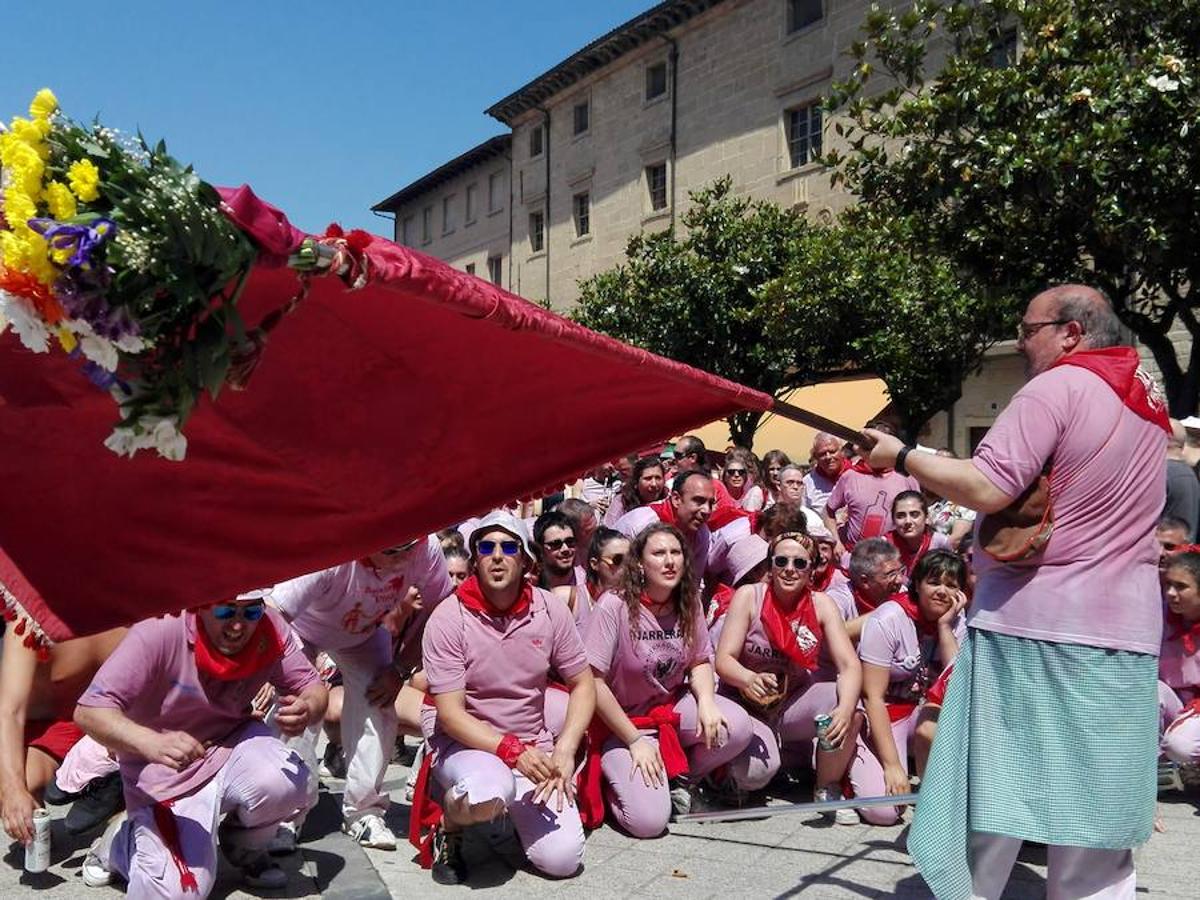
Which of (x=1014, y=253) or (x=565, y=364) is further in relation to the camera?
(x=1014, y=253)

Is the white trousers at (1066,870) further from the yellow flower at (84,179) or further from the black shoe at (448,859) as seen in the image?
the yellow flower at (84,179)

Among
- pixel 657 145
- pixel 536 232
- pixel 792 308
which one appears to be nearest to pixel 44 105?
pixel 792 308

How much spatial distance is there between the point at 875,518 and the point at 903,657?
245 centimetres

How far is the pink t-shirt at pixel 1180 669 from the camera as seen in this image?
5.38m

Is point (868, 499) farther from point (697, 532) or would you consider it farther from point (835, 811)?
point (835, 811)

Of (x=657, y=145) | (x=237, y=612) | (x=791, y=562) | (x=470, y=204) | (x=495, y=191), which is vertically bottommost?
(x=237, y=612)

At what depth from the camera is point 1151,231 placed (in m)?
9.02

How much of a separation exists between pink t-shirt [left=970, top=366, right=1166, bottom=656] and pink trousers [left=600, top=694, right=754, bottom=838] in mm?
2198

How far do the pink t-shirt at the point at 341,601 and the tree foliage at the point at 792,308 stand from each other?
39.8 ft

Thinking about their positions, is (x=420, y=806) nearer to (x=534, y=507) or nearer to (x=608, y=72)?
(x=534, y=507)

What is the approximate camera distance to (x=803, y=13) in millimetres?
25188

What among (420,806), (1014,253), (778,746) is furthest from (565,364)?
(1014,253)

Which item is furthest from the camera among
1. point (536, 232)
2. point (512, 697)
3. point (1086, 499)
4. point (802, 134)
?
point (536, 232)

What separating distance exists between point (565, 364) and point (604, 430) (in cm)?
45
